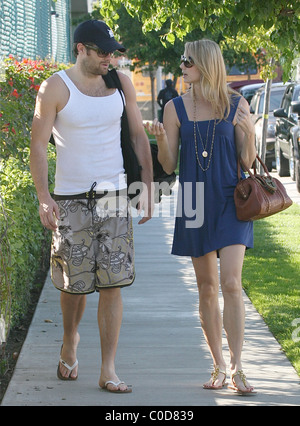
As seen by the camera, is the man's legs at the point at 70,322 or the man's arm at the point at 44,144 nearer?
the man's arm at the point at 44,144

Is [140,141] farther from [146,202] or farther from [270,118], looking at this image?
[270,118]

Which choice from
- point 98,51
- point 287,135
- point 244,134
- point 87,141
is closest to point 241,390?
point 244,134

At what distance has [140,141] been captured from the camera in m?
5.07

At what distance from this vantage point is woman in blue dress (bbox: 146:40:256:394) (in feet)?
16.1

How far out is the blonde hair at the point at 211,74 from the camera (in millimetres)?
4941

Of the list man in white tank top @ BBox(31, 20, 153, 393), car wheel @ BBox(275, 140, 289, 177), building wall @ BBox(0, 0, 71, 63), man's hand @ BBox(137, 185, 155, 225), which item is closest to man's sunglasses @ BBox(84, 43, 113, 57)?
man in white tank top @ BBox(31, 20, 153, 393)

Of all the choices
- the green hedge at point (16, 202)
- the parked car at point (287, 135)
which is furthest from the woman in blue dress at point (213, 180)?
the parked car at point (287, 135)

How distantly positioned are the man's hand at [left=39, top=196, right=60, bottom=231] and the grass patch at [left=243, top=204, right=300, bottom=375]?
174 centimetres

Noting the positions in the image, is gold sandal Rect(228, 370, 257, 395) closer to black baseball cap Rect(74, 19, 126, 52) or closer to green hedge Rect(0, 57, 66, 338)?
green hedge Rect(0, 57, 66, 338)

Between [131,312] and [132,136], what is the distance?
2266 mm

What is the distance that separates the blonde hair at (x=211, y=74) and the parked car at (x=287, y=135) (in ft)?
33.2

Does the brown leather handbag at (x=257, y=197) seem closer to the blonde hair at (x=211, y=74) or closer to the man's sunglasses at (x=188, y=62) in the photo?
the blonde hair at (x=211, y=74)

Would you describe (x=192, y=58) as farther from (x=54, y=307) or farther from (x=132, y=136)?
(x=54, y=307)
